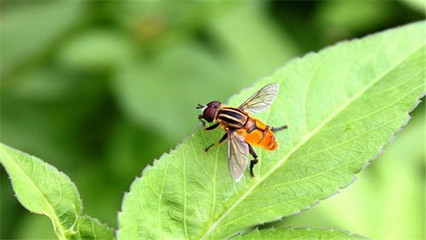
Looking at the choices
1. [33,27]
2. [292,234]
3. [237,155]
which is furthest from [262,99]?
[33,27]

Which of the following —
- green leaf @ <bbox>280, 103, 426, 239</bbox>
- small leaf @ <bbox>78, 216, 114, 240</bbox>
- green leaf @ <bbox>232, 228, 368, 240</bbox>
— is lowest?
green leaf @ <bbox>232, 228, 368, 240</bbox>

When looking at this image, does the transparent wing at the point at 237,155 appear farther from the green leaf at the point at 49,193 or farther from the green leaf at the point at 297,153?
the green leaf at the point at 49,193

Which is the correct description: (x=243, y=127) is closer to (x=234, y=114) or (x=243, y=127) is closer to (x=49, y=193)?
(x=234, y=114)

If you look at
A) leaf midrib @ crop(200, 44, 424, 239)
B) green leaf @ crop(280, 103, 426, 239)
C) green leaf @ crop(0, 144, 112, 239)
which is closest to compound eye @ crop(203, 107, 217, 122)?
leaf midrib @ crop(200, 44, 424, 239)

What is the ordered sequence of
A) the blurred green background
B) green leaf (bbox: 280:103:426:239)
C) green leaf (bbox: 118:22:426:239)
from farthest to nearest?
1. the blurred green background
2. green leaf (bbox: 280:103:426:239)
3. green leaf (bbox: 118:22:426:239)

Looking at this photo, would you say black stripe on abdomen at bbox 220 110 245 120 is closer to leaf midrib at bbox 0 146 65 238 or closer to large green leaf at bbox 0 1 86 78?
leaf midrib at bbox 0 146 65 238

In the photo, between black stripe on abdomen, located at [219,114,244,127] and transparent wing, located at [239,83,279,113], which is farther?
black stripe on abdomen, located at [219,114,244,127]
